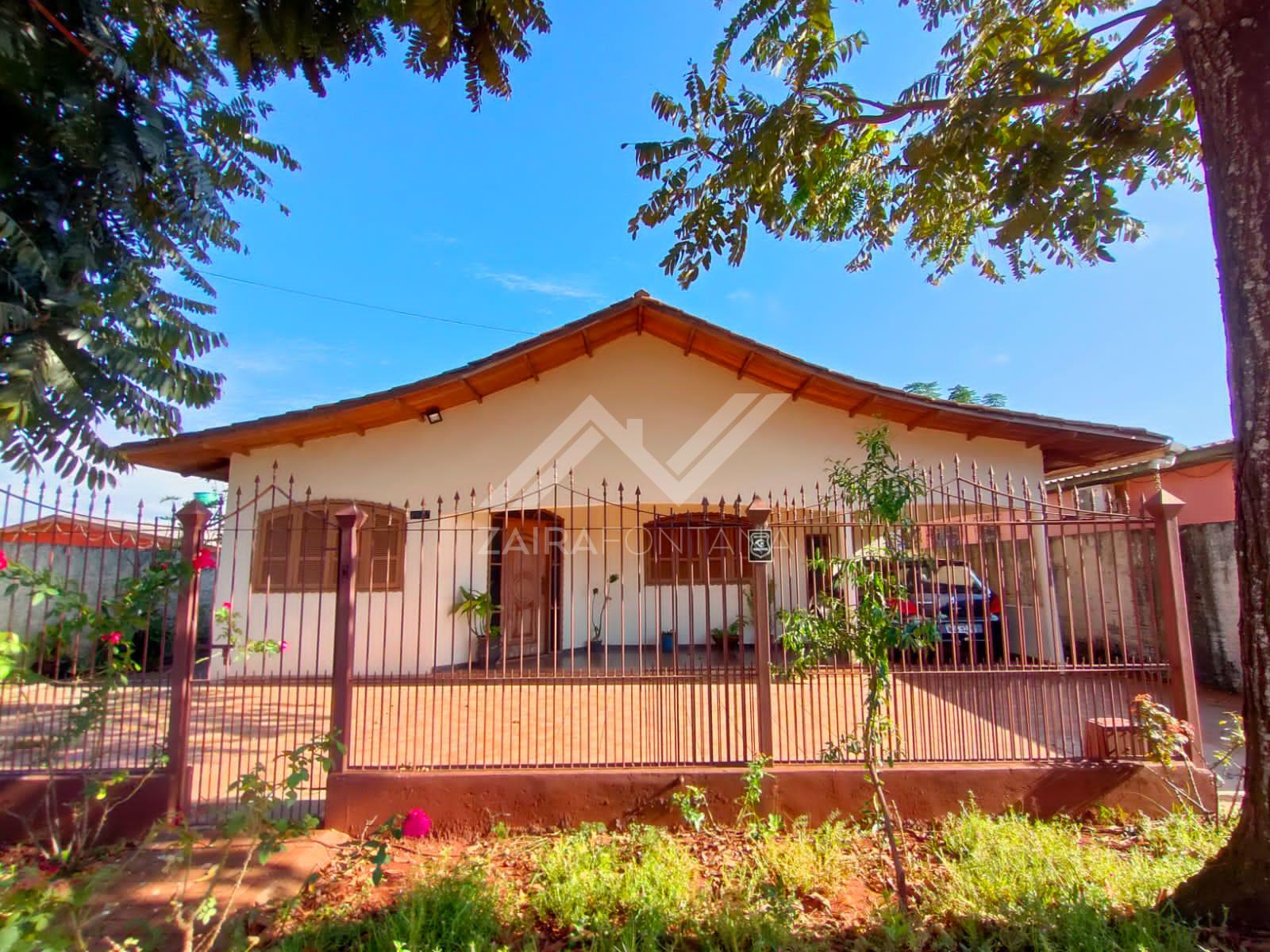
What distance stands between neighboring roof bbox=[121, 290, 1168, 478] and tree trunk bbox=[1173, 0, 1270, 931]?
5328mm

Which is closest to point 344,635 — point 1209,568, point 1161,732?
point 1161,732

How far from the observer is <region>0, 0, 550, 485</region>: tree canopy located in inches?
132

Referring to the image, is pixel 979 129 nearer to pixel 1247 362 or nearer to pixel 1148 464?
pixel 1247 362

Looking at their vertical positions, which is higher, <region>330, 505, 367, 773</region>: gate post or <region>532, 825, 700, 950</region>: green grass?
<region>330, 505, 367, 773</region>: gate post

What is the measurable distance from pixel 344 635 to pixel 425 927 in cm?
192

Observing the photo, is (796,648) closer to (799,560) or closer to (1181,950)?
(1181,950)

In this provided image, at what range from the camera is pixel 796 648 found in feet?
11.9

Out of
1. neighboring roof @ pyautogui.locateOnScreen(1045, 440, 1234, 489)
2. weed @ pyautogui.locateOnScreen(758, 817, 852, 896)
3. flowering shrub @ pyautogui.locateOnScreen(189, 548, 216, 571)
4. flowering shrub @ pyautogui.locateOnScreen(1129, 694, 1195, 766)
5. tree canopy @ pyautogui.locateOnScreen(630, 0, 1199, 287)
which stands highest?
tree canopy @ pyautogui.locateOnScreen(630, 0, 1199, 287)

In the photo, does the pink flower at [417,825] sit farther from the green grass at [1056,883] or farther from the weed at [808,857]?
the green grass at [1056,883]

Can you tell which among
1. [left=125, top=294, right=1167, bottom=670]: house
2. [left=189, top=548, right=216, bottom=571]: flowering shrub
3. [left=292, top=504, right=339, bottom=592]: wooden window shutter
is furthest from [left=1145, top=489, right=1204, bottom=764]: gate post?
[left=292, top=504, right=339, bottom=592]: wooden window shutter

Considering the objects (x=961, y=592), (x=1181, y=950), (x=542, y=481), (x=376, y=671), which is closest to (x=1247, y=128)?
(x=1181, y=950)

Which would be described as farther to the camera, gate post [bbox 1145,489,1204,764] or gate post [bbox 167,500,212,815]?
gate post [bbox 1145,489,1204,764]

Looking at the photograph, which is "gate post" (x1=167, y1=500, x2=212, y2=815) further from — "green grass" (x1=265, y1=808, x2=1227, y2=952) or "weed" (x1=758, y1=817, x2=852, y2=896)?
"weed" (x1=758, y1=817, x2=852, y2=896)

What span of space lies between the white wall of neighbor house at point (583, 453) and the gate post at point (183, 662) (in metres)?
4.70
